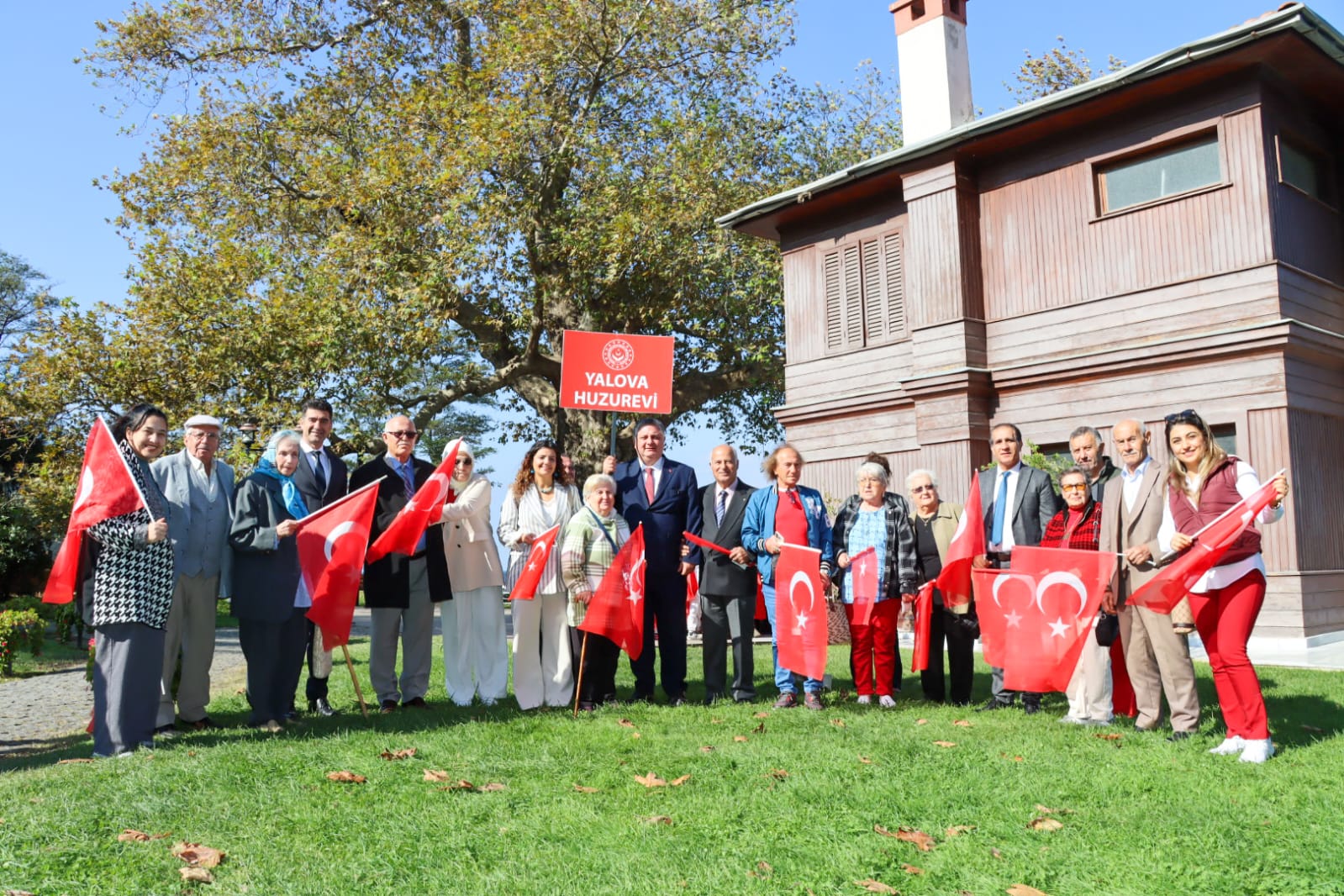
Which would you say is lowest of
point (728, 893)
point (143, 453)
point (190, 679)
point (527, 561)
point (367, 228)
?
point (728, 893)

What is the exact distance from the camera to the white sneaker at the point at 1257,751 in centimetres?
567

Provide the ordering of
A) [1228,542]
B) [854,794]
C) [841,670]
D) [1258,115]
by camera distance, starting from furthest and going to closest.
Result: [1258,115], [841,670], [1228,542], [854,794]

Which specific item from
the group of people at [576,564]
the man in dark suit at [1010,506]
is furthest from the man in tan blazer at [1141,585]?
the man in dark suit at [1010,506]

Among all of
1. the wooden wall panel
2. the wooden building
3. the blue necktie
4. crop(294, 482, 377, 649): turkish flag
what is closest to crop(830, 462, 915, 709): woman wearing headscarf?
the blue necktie

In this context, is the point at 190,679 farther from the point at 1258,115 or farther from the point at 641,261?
the point at 641,261

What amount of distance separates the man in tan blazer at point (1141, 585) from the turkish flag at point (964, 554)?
1.00 meters

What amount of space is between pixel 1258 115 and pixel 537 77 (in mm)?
13899

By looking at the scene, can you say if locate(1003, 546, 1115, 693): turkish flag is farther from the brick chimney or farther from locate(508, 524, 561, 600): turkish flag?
the brick chimney

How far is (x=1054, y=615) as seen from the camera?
6.85 metres

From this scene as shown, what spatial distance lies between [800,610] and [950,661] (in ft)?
4.10

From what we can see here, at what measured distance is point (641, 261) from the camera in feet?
72.4

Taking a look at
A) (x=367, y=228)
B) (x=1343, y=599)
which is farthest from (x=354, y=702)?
(x=367, y=228)

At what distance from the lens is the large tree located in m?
19.8

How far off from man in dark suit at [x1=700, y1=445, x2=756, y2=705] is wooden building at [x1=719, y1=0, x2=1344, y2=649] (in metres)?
7.86
